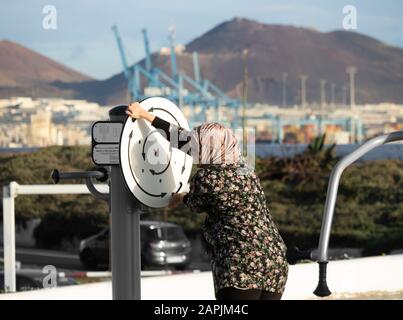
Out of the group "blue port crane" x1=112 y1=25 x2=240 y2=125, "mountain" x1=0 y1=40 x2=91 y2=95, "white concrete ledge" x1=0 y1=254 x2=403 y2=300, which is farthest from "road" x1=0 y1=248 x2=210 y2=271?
"blue port crane" x1=112 y1=25 x2=240 y2=125

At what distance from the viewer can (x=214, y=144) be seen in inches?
178

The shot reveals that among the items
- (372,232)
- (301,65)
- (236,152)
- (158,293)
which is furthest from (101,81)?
(236,152)

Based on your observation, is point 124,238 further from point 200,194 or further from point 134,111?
point 134,111

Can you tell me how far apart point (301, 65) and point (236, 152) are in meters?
52.9

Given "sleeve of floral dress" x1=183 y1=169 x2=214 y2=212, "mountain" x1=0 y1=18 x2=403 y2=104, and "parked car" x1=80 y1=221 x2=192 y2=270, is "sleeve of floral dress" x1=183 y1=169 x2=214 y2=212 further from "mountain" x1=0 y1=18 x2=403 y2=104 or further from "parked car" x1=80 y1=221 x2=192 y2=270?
"mountain" x1=0 y1=18 x2=403 y2=104

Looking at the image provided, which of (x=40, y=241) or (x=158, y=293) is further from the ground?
(x=158, y=293)

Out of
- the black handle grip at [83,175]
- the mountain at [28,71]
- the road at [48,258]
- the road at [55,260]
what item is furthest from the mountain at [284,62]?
the black handle grip at [83,175]

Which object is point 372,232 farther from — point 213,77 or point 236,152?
point 213,77

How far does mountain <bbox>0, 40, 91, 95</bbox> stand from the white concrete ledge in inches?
1560

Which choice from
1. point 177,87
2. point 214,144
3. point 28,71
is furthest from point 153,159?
point 177,87

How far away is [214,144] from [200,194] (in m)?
0.21

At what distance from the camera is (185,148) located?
4734 mm

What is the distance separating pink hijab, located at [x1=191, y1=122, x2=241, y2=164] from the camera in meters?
4.49

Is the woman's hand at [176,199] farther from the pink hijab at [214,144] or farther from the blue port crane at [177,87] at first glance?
the blue port crane at [177,87]
